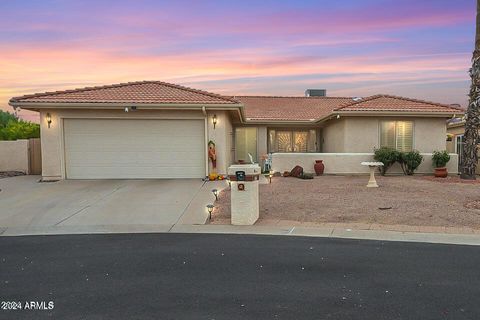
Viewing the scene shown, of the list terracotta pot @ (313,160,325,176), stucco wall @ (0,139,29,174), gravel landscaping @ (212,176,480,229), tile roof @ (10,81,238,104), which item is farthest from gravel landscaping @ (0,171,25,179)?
terracotta pot @ (313,160,325,176)

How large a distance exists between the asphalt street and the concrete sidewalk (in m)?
0.44

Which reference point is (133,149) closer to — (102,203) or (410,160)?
(102,203)

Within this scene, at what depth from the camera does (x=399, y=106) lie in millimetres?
18156

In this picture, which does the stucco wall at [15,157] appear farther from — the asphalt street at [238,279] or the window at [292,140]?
the window at [292,140]

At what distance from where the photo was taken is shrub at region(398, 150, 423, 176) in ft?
55.8

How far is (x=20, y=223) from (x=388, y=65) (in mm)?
20631

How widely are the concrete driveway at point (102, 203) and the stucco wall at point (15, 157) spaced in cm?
412

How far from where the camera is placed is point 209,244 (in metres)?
6.45

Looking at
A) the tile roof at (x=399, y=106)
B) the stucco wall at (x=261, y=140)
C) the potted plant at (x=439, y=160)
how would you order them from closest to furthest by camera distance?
the potted plant at (x=439, y=160) < the tile roof at (x=399, y=106) < the stucco wall at (x=261, y=140)

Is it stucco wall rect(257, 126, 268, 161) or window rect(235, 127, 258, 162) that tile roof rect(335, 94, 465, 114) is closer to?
stucco wall rect(257, 126, 268, 161)

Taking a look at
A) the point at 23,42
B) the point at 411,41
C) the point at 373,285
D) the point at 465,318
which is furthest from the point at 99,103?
the point at 411,41

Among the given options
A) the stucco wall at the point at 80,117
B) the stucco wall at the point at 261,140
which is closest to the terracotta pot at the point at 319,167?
the stucco wall at the point at 80,117

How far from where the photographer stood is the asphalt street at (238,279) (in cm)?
381

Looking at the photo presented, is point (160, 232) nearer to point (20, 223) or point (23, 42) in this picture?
point (20, 223)
